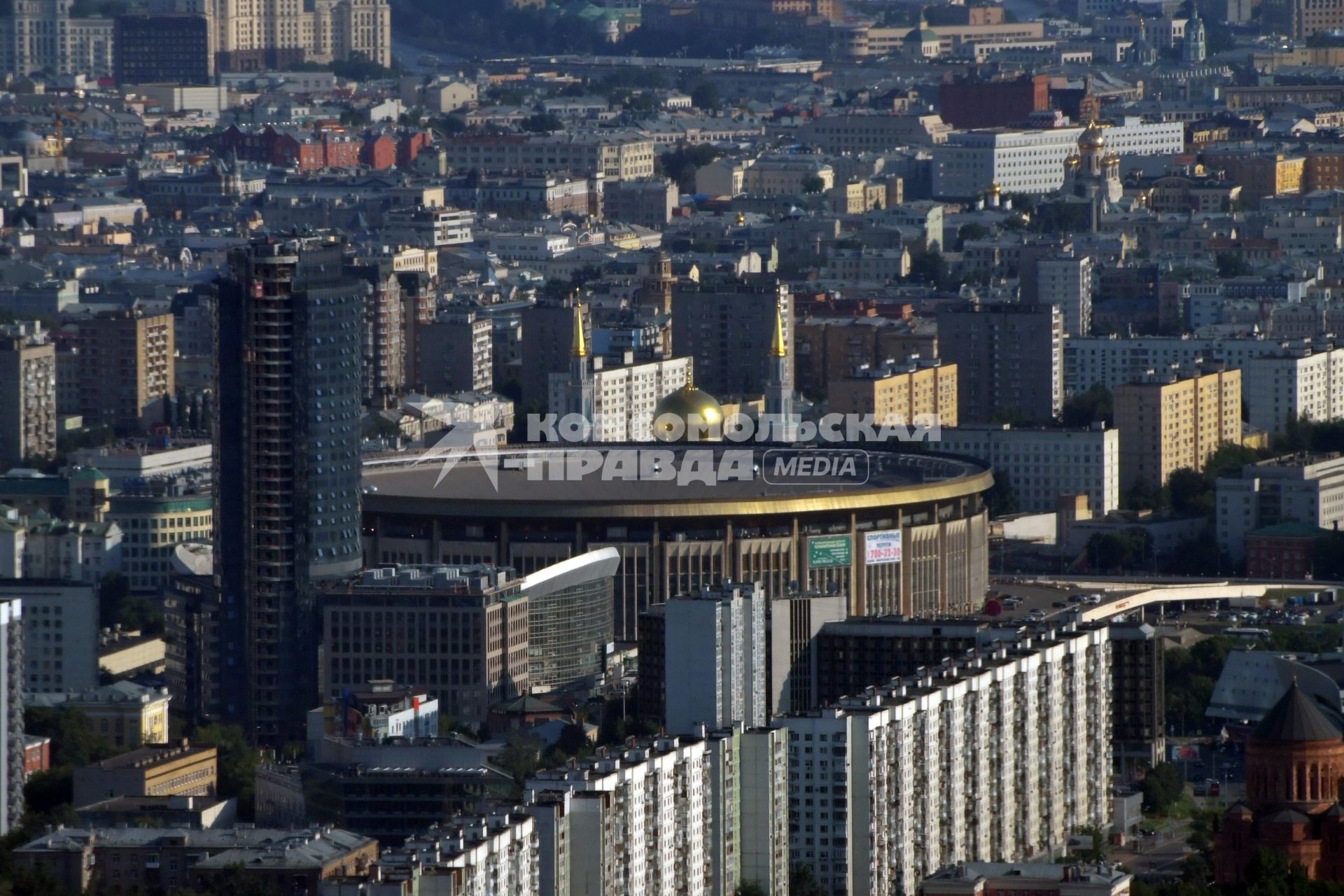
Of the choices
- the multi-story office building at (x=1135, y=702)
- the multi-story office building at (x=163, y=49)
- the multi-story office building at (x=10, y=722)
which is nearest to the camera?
the multi-story office building at (x=10, y=722)

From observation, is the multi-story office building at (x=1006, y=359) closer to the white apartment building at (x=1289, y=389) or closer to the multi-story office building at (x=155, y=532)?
the white apartment building at (x=1289, y=389)

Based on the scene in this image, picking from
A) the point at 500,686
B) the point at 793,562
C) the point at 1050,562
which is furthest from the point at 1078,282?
the point at 500,686

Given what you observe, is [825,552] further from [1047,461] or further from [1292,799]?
[1292,799]

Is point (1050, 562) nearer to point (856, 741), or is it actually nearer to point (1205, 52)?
point (856, 741)

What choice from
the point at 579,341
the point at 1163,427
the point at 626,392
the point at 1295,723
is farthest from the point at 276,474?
the point at 1163,427

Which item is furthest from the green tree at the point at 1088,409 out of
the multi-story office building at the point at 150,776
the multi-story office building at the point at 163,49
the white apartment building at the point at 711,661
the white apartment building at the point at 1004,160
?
the multi-story office building at the point at 163,49
